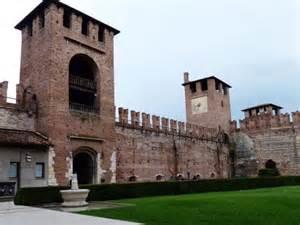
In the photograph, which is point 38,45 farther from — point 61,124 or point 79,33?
point 61,124

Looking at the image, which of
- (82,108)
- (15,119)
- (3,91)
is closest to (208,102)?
(82,108)

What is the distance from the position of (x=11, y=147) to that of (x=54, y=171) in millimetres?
2245

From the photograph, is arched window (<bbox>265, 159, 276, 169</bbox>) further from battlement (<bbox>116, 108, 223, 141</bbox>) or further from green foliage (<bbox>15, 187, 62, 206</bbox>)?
green foliage (<bbox>15, 187, 62, 206</bbox>)

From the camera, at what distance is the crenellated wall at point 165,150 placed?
20.1m

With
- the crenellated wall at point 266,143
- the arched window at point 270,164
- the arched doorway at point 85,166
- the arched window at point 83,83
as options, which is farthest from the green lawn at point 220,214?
the arched window at point 270,164

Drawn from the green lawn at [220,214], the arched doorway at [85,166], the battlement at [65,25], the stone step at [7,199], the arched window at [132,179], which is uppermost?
the battlement at [65,25]

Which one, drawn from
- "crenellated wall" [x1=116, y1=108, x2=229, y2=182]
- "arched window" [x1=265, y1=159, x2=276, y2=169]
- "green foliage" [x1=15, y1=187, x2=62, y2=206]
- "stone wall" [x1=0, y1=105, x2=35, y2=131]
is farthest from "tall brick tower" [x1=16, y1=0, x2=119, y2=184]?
"arched window" [x1=265, y1=159, x2=276, y2=169]

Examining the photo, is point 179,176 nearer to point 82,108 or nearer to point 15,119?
point 82,108

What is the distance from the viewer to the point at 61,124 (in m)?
15.7

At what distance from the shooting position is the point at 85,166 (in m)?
17.8

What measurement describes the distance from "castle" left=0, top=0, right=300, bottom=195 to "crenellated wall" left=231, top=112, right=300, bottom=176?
19.4ft

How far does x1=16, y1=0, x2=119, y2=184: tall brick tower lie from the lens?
15.6 meters

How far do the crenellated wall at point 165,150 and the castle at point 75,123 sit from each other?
0.20 feet

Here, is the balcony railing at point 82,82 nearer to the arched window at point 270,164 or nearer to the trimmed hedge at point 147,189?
the trimmed hedge at point 147,189
